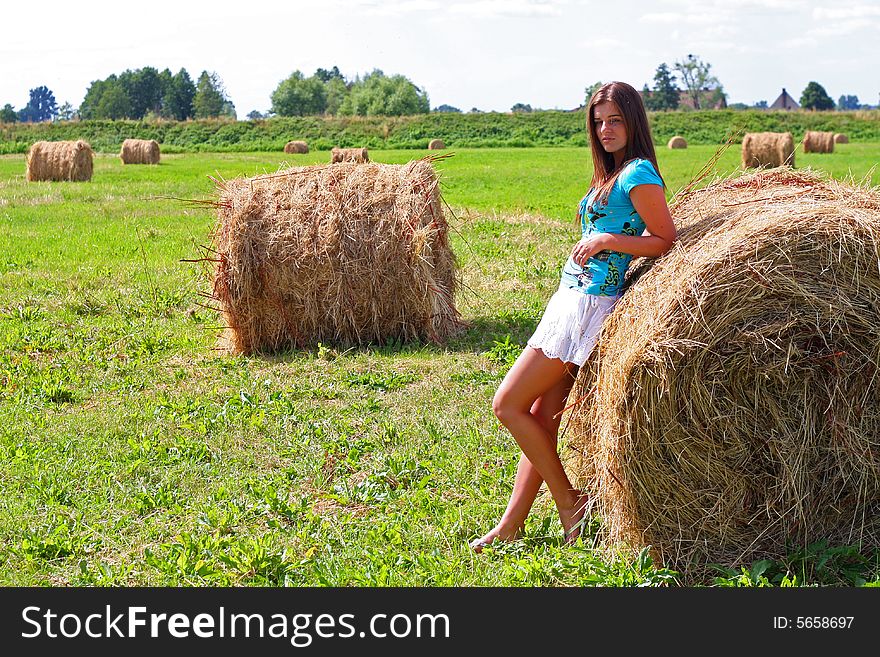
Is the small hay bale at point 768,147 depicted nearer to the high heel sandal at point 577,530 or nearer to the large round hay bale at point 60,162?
the large round hay bale at point 60,162

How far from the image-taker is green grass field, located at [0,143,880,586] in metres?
4.55

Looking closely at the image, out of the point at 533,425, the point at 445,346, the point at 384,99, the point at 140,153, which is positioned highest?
the point at 384,99

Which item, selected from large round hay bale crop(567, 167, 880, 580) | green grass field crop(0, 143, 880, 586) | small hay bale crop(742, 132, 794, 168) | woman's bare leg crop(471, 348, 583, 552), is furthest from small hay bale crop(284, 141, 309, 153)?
large round hay bale crop(567, 167, 880, 580)

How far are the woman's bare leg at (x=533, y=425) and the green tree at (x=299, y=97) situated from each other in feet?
369

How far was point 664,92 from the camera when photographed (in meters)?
106

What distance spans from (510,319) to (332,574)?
553 centimetres

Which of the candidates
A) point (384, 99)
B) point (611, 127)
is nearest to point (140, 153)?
point (611, 127)

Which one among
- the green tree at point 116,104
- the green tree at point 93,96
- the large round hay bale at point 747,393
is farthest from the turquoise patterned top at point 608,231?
the green tree at point 93,96

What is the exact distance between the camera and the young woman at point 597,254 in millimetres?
4422

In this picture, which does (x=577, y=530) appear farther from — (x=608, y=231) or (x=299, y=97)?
(x=299, y=97)

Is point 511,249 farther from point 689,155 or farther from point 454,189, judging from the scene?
point 689,155

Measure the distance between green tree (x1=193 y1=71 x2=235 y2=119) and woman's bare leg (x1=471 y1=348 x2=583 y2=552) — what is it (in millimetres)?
122001

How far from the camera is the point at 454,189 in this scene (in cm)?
2445

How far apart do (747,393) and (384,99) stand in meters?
87.1
